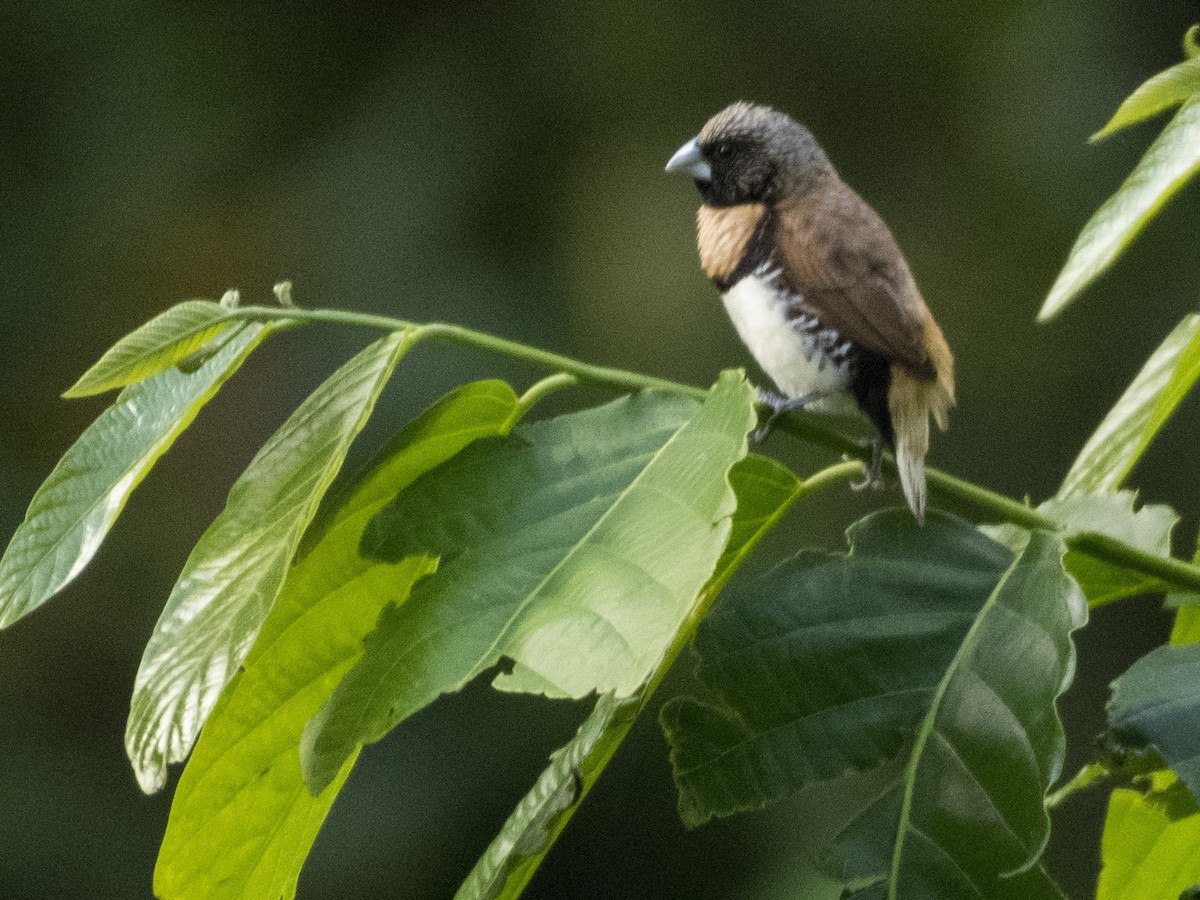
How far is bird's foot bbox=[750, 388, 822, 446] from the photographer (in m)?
0.89

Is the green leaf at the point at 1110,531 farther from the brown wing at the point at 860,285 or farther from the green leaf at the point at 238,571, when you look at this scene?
the green leaf at the point at 238,571

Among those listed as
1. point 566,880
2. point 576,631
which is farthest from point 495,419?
point 566,880

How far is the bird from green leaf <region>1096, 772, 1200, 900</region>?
223mm

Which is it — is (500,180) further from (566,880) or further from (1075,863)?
(1075,863)

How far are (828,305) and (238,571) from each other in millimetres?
518

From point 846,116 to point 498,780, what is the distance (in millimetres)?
1713

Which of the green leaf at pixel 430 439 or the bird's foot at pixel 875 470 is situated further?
the bird's foot at pixel 875 470

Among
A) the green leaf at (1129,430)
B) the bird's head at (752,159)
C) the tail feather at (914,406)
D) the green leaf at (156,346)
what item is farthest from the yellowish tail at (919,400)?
the green leaf at (156,346)

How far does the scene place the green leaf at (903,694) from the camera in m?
0.71

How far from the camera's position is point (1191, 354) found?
2.40ft

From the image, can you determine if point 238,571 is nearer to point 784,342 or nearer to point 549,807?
point 549,807

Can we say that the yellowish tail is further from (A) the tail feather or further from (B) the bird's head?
(B) the bird's head

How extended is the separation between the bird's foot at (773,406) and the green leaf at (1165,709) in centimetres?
23

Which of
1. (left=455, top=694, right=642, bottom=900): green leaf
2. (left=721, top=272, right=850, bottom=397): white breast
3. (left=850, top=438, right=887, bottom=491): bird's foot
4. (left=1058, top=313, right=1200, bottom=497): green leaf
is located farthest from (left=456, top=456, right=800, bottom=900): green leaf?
(left=721, top=272, right=850, bottom=397): white breast
